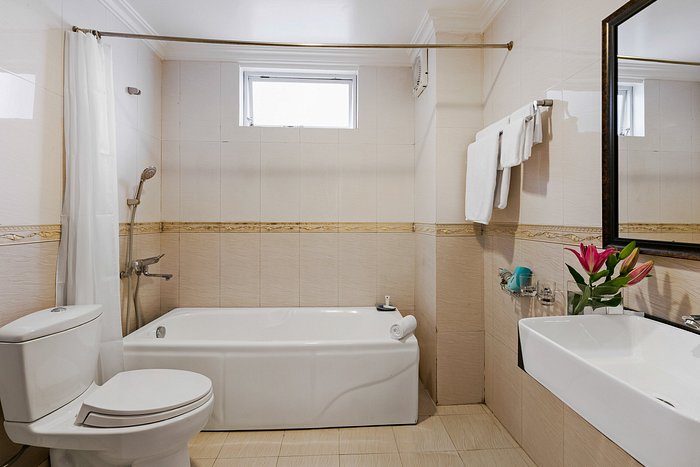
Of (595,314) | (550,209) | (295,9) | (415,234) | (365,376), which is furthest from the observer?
(415,234)

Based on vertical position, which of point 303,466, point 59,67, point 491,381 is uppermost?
point 59,67

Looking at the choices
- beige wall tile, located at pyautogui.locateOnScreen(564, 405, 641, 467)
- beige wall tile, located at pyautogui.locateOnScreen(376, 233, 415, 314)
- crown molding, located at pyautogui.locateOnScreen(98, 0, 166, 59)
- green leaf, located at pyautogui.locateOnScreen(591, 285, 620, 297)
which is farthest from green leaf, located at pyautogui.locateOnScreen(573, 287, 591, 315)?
crown molding, located at pyautogui.locateOnScreen(98, 0, 166, 59)

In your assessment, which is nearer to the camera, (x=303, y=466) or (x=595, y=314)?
(x=595, y=314)

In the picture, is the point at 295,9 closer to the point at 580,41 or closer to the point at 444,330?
the point at 580,41

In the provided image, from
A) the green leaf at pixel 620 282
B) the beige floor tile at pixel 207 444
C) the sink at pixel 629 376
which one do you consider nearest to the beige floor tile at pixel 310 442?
the beige floor tile at pixel 207 444

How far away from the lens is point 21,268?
155 centimetres

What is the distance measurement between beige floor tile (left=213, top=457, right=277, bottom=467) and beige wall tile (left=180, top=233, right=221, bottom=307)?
122 cm

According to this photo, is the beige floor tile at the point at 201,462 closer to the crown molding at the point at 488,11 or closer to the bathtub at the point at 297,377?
the bathtub at the point at 297,377

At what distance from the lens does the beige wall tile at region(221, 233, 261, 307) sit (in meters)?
2.82

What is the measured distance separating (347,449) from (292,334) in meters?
0.96

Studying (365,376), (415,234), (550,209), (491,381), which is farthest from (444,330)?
(550,209)

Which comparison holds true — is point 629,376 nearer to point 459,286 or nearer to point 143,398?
point 459,286

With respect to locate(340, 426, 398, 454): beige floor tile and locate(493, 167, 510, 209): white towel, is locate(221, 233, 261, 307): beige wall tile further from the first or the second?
locate(493, 167, 510, 209): white towel

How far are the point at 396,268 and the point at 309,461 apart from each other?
1.48 meters
